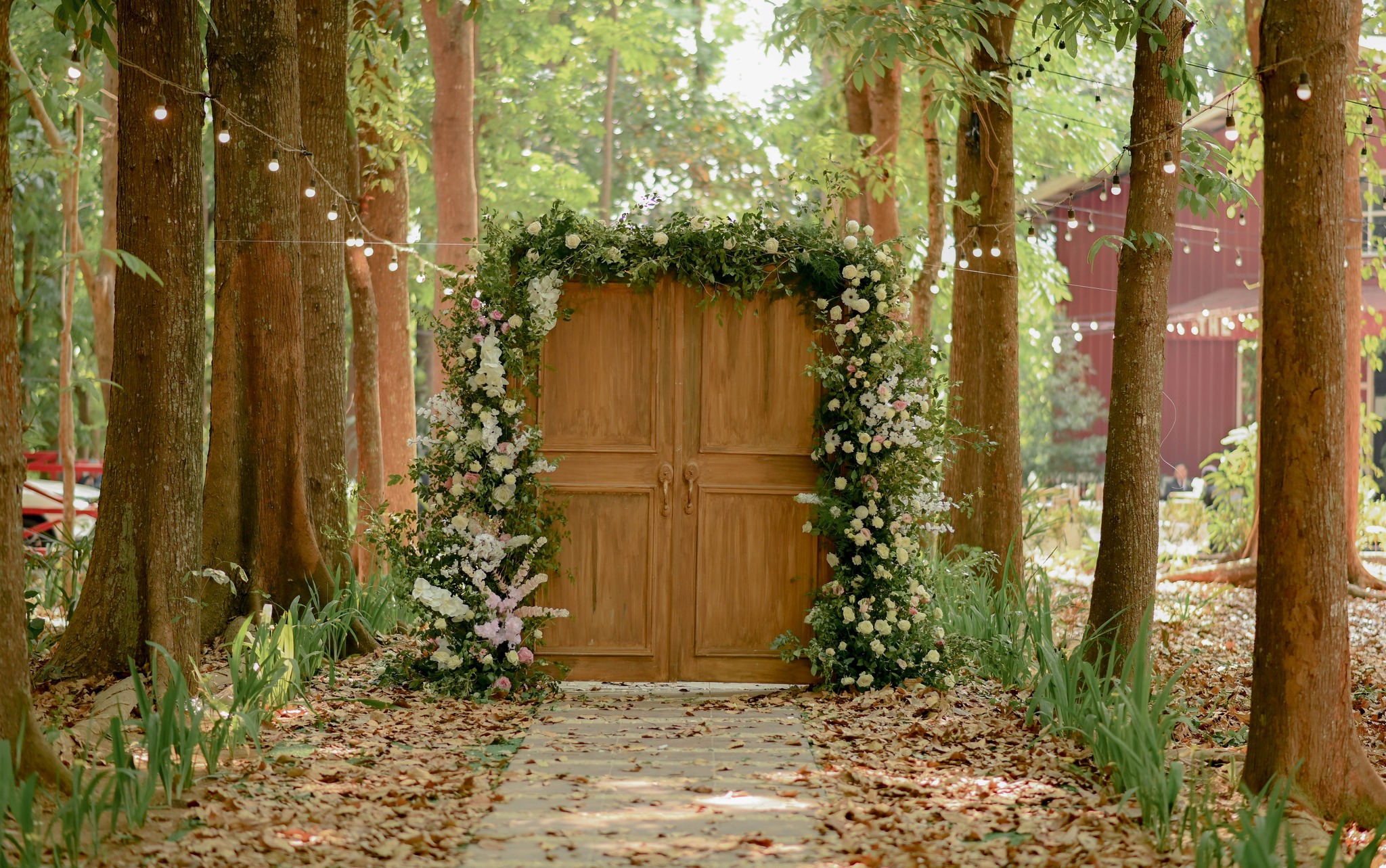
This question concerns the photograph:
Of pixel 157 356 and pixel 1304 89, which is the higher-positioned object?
pixel 1304 89

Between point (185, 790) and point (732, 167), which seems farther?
point (732, 167)

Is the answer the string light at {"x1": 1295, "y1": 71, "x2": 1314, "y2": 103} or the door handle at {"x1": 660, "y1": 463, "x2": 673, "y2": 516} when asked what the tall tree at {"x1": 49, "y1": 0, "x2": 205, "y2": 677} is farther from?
the string light at {"x1": 1295, "y1": 71, "x2": 1314, "y2": 103}

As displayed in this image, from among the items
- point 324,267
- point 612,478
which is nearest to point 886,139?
point 324,267

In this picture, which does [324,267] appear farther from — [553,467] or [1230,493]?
[1230,493]

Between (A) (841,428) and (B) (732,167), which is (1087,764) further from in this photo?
(B) (732,167)

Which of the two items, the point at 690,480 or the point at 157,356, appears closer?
the point at 157,356

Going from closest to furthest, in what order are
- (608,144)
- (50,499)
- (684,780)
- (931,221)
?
(684,780), (931,221), (50,499), (608,144)

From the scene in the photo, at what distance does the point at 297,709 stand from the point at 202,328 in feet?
6.10

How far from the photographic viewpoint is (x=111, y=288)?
13953 mm

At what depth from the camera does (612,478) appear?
22.9 ft

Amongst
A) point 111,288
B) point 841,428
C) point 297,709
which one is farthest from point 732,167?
point 297,709

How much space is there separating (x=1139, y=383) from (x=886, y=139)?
6875 millimetres

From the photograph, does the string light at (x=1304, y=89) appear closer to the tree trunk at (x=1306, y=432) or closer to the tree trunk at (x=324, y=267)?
the tree trunk at (x=1306, y=432)

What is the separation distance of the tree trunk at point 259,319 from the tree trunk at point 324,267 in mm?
390
